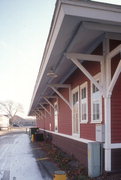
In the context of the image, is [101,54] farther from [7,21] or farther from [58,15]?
[7,21]

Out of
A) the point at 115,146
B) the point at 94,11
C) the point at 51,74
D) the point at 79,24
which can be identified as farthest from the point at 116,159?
the point at 94,11

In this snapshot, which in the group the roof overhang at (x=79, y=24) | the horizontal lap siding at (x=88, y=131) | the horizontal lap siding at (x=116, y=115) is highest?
the roof overhang at (x=79, y=24)

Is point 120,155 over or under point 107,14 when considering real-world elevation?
under

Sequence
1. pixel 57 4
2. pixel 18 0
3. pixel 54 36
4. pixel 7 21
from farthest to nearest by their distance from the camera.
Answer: pixel 7 21 → pixel 18 0 → pixel 54 36 → pixel 57 4

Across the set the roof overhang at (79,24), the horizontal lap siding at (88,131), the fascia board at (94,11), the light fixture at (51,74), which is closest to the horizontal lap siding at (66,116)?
the horizontal lap siding at (88,131)

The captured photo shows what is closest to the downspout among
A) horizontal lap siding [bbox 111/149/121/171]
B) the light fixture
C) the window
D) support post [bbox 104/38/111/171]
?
support post [bbox 104/38/111/171]

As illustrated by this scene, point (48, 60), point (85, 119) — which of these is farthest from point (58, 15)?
point (85, 119)

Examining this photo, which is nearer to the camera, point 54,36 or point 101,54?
point 54,36

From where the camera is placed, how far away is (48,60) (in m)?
6.42

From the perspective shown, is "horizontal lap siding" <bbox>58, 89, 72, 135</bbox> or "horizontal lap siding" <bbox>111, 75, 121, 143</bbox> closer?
"horizontal lap siding" <bbox>111, 75, 121, 143</bbox>

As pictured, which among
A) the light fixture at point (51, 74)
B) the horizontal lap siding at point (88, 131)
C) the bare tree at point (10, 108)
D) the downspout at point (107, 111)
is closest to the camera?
the downspout at point (107, 111)

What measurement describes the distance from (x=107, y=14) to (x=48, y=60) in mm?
2568

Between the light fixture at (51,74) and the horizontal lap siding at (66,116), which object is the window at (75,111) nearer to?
the horizontal lap siding at (66,116)

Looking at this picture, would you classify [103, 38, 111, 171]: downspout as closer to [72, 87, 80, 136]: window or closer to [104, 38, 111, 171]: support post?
[104, 38, 111, 171]: support post
